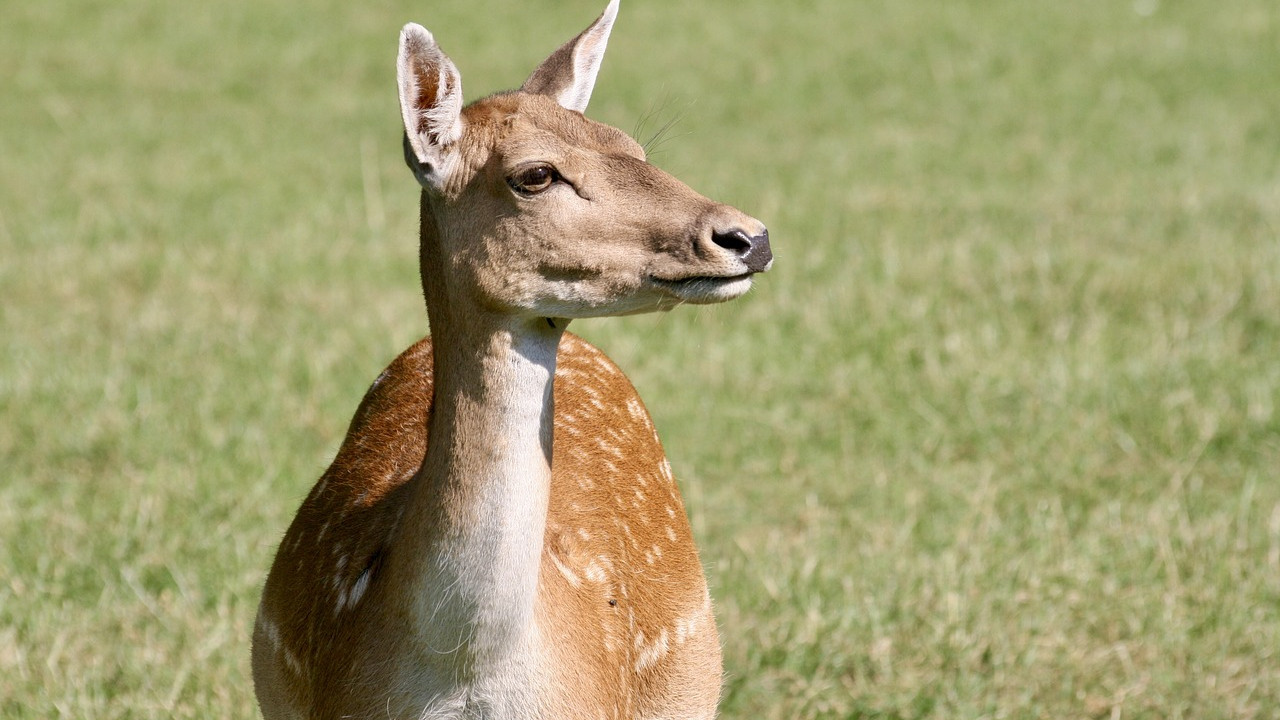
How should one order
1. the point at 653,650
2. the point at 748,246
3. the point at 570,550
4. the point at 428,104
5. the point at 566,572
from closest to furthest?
the point at 748,246 < the point at 428,104 < the point at 566,572 < the point at 570,550 < the point at 653,650

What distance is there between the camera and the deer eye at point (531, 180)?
125 inches

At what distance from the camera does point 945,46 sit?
1450 centimetres

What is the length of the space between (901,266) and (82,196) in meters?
5.05

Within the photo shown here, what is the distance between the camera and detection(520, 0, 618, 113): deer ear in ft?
12.1

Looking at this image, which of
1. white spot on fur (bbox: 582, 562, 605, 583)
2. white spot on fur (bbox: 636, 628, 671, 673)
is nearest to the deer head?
white spot on fur (bbox: 582, 562, 605, 583)

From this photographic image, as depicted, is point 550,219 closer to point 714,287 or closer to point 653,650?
point 714,287

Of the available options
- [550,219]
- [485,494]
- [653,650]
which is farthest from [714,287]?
[653,650]

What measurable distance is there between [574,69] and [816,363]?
152 inches

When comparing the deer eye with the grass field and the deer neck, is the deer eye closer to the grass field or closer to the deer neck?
the deer neck

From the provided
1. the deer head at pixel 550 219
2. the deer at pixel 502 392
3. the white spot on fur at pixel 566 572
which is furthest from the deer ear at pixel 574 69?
the white spot on fur at pixel 566 572

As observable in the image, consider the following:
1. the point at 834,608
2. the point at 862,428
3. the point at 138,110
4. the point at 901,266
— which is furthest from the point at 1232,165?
the point at 138,110

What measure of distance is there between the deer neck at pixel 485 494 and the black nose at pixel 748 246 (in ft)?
1.31

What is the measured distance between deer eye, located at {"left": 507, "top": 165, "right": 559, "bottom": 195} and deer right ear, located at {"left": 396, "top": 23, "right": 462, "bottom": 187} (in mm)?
167

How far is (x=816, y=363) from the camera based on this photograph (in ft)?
24.3
